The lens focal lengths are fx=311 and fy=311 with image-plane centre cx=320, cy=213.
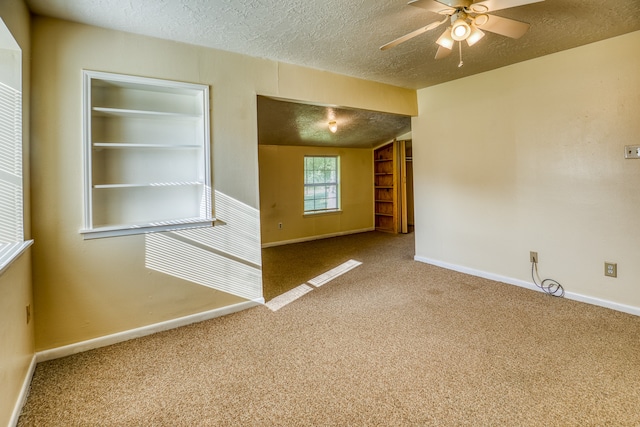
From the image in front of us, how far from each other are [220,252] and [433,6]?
2384 millimetres

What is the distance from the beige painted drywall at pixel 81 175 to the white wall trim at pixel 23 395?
21 centimetres

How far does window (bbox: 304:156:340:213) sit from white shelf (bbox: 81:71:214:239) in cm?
371

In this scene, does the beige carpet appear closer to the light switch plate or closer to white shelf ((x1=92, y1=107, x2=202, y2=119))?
the light switch plate

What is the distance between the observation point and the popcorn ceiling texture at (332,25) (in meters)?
2.02

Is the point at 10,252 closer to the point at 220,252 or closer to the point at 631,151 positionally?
the point at 220,252

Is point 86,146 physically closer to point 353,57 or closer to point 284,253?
point 353,57

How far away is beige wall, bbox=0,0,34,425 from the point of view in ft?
4.76

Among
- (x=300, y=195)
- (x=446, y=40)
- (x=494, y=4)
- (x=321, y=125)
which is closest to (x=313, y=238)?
(x=300, y=195)

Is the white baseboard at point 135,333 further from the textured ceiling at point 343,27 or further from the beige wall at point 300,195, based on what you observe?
the beige wall at point 300,195

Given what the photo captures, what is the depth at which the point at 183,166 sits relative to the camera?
274 centimetres

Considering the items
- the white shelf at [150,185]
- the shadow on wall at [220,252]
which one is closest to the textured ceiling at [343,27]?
the white shelf at [150,185]

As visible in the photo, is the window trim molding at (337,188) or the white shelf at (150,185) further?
the window trim molding at (337,188)

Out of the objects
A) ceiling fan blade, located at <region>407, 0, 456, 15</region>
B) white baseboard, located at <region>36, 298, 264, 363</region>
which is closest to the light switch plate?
ceiling fan blade, located at <region>407, 0, 456, 15</region>

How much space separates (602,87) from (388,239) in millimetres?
3975
